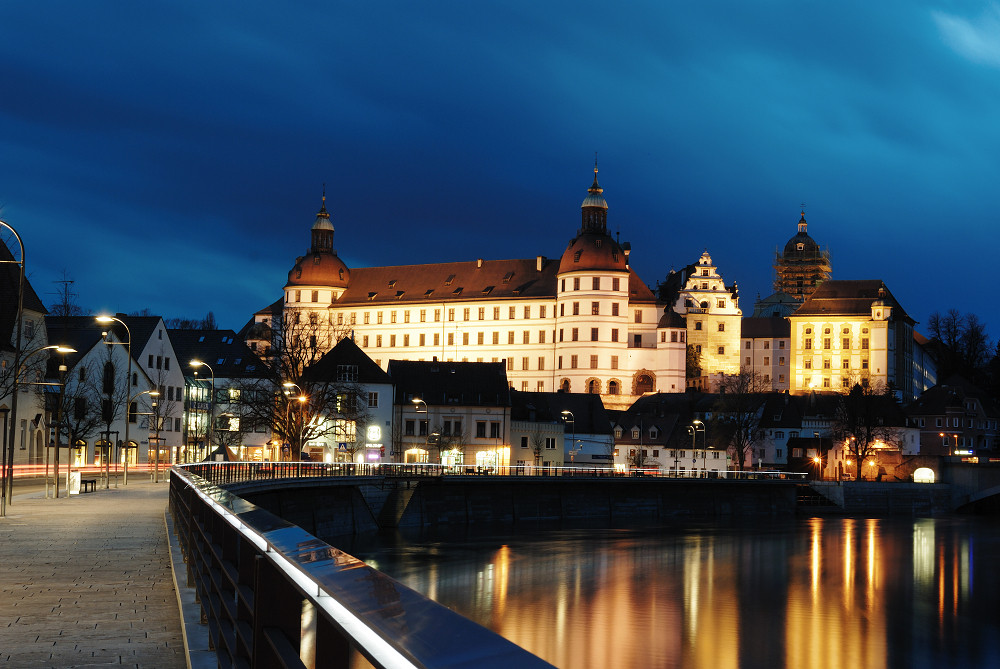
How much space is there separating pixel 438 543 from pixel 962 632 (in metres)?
28.1

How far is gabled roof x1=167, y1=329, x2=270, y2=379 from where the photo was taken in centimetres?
9950

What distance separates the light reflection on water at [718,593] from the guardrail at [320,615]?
26267 millimetres

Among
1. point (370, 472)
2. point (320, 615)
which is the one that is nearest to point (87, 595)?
point (320, 615)

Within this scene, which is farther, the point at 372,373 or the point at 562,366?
the point at 562,366

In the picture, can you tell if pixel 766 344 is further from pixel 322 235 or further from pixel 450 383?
pixel 450 383

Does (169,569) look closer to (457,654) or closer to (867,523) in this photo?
(457,654)

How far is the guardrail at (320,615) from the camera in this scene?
320 cm

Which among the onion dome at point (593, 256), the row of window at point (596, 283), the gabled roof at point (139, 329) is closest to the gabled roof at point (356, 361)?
the gabled roof at point (139, 329)

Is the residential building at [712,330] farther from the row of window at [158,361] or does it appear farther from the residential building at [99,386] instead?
the residential building at [99,386]

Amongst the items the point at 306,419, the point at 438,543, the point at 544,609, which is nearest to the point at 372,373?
the point at 306,419

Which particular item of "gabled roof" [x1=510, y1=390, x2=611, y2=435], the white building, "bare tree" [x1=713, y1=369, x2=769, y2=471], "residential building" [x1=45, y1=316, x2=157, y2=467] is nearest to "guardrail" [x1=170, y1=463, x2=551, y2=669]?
"residential building" [x1=45, y1=316, x2=157, y2=467]

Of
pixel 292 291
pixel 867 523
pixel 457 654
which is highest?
pixel 292 291

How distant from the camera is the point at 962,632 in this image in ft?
129

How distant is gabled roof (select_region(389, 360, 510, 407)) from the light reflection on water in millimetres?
29035
